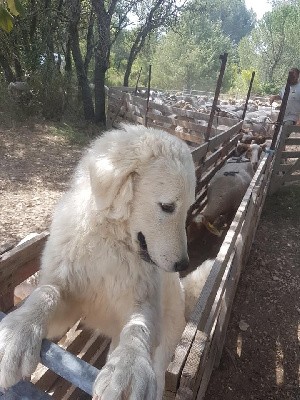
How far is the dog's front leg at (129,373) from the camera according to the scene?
1254mm

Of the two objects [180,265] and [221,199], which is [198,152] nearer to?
[221,199]

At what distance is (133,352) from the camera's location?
150 centimetres

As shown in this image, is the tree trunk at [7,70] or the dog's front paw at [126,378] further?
the tree trunk at [7,70]

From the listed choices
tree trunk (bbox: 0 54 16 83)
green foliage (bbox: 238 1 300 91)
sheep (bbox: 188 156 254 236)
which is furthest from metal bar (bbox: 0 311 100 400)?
green foliage (bbox: 238 1 300 91)

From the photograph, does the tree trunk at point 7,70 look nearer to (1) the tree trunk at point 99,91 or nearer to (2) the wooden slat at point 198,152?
(1) the tree trunk at point 99,91

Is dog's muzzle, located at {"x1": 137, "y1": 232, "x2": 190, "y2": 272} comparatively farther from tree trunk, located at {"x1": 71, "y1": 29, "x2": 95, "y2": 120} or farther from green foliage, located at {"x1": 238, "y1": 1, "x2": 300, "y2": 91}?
green foliage, located at {"x1": 238, "y1": 1, "x2": 300, "y2": 91}

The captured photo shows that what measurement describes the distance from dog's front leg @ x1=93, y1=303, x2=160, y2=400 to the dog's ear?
2.24 ft

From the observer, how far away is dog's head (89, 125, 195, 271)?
6.53 ft

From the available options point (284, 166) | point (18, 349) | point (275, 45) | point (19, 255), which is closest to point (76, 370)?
point (18, 349)

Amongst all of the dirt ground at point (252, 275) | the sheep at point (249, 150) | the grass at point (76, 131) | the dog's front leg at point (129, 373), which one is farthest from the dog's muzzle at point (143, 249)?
the grass at point (76, 131)

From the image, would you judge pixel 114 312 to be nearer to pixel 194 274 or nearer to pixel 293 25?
pixel 194 274

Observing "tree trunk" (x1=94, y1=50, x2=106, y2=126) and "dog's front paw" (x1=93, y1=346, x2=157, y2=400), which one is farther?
"tree trunk" (x1=94, y1=50, x2=106, y2=126)

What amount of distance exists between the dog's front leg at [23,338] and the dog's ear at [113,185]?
0.62 metres

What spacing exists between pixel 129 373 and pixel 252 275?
4129 millimetres
